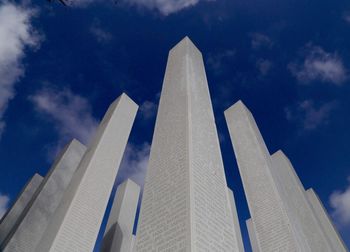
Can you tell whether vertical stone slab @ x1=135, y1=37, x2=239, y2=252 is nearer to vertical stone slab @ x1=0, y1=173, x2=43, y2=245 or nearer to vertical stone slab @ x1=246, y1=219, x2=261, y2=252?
vertical stone slab @ x1=0, y1=173, x2=43, y2=245

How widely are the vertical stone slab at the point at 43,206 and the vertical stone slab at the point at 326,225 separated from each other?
40.6 feet

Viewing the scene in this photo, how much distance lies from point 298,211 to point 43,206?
10550 mm

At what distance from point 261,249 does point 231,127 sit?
5.78 m

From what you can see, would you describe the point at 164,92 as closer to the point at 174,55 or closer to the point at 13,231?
the point at 174,55

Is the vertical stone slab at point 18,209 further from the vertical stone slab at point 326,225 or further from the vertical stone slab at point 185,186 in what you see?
the vertical stone slab at point 326,225

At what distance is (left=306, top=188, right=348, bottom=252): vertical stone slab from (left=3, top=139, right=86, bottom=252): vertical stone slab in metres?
12.4

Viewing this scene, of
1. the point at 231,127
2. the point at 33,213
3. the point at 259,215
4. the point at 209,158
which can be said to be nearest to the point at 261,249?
the point at 259,215

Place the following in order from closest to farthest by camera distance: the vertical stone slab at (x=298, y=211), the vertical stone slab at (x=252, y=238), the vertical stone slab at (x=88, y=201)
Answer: the vertical stone slab at (x=88, y=201)
the vertical stone slab at (x=298, y=211)
the vertical stone slab at (x=252, y=238)

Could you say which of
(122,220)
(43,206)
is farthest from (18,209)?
(122,220)

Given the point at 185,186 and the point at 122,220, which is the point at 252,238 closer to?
the point at 122,220

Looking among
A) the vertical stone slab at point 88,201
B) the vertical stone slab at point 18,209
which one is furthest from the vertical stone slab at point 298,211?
the vertical stone slab at point 18,209

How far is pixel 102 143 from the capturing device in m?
8.72

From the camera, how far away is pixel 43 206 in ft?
34.9

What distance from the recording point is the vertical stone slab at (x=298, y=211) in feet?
24.8
